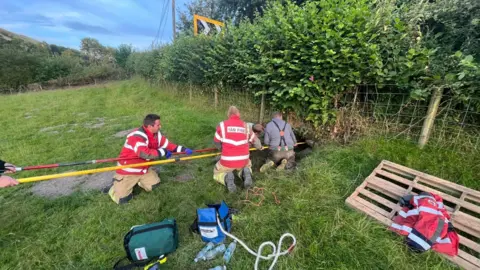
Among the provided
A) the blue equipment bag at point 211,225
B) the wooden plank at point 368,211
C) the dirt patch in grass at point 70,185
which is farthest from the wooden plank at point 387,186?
the dirt patch in grass at point 70,185

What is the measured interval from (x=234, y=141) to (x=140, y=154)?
1616 mm

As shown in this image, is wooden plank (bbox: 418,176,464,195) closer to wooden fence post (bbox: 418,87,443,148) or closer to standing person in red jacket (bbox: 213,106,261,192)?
wooden fence post (bbox: 418,87,443,148)

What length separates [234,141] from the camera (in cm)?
399

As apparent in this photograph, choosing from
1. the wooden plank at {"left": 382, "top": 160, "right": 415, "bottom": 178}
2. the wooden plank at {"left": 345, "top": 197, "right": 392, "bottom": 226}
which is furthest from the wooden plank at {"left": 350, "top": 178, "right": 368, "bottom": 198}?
the wooden plank at {"left": 382, "top": 160, "right": 415, "bottom": 178}

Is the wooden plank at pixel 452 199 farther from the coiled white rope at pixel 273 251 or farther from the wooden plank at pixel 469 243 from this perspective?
the coiled white rope at pixel 273 251

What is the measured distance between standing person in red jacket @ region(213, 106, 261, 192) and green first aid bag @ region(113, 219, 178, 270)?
145 centimetres

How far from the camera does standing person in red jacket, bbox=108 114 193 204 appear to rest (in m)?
3.70

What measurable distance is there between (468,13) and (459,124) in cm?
182

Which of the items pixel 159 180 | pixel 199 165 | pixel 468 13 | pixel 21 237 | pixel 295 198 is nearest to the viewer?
pixel 21 237

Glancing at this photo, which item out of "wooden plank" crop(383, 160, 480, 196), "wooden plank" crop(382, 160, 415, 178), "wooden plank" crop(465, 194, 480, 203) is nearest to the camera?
"wooden plank" crop(465, 194, 480, 203)

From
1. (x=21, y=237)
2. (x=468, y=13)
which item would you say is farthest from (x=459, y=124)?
(x=21, y=237)

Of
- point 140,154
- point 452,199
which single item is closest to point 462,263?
point 452,199

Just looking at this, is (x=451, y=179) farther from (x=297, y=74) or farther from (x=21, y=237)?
(x=21, y=237)

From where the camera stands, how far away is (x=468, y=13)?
3.57m
